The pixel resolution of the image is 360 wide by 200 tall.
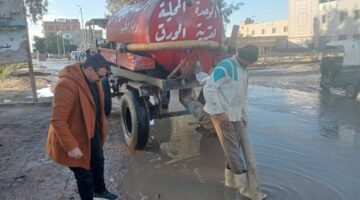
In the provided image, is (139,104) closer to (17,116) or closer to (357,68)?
(17,116)

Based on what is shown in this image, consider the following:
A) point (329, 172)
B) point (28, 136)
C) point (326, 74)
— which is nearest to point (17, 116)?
point (28, 136)

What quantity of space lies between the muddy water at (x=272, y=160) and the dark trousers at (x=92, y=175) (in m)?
0.52

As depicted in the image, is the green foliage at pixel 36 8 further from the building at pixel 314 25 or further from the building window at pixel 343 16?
the building window at pixel 343 16

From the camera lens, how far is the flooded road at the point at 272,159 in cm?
476

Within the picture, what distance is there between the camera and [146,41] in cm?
627

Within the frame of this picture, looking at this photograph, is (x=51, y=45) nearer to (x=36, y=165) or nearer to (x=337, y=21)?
(x=337, y=21)

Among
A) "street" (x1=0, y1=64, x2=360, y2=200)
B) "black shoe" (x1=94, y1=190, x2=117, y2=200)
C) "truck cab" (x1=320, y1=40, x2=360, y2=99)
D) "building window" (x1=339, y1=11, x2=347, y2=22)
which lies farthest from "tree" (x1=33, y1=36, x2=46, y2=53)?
"black shoe" (x1=94, y1=190, x2=117, y2=200)

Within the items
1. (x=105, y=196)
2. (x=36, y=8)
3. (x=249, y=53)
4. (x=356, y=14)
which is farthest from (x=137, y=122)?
(x=356, y=14)

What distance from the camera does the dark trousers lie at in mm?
3898

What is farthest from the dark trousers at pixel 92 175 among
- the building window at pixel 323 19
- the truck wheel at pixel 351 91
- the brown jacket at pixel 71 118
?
the building window at pixel 323 19

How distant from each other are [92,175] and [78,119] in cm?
87

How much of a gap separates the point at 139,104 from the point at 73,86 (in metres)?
3.06

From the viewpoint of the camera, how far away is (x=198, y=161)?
5.98 metres

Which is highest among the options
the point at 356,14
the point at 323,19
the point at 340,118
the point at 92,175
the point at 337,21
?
the point at 356,14
